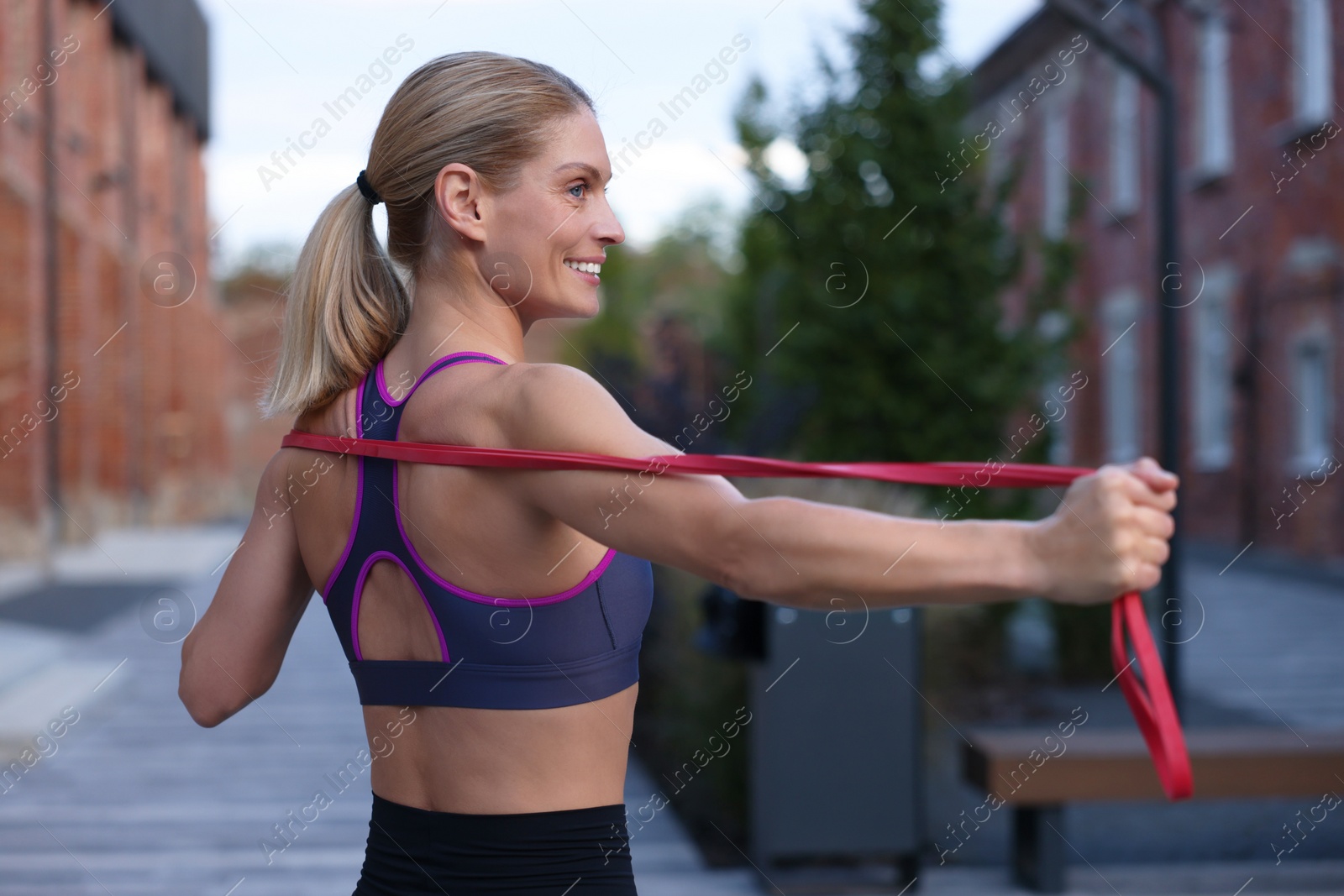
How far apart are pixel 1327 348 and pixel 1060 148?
927 cm

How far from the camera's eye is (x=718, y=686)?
6.14m

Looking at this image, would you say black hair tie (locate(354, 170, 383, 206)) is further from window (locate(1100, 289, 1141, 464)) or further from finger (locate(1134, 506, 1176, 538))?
window (locate(1100, 289, 1141, 464))

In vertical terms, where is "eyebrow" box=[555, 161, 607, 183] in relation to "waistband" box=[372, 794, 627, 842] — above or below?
above

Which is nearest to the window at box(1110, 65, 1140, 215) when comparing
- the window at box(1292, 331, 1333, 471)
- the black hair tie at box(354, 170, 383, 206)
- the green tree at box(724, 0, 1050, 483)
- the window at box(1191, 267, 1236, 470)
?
the window at box(1191, 267, 1236, 470)

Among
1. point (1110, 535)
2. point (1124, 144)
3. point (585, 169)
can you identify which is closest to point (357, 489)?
point (585, 169)

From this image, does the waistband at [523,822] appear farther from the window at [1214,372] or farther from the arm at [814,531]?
the window at [1214,372]

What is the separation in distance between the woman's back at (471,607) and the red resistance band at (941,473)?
0.09ft

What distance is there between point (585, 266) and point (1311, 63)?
1706 centimetres

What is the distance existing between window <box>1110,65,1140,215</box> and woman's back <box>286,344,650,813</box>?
69.6 feet

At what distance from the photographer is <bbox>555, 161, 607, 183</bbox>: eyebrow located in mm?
1663

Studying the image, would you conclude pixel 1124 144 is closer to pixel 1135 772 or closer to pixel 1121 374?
pixel 1121 374

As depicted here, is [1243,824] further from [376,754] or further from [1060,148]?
[1060,148]

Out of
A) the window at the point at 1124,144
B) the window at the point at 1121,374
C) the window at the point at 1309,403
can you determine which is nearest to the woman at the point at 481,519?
the window at the point at 1309,403

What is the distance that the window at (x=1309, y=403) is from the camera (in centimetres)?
1695
